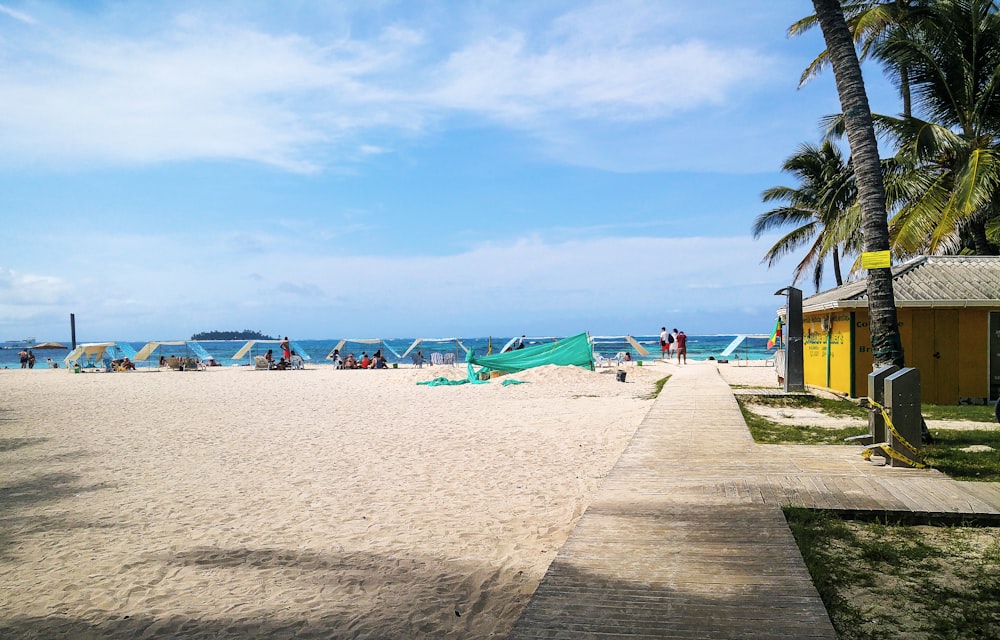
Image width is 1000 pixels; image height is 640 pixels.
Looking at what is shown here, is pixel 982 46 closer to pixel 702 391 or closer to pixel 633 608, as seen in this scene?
pixel 702 391

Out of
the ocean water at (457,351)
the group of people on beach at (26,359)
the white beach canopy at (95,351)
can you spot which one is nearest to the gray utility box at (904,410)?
the ocean water at (457,351)

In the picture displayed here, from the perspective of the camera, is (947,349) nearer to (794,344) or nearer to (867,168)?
(794,344)

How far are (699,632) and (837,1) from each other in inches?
321

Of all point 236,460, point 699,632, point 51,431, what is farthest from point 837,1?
point 51,431

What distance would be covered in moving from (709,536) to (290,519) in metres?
3.64

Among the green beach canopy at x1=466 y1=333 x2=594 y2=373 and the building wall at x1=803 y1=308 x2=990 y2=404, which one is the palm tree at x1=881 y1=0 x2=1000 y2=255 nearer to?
the building wall at x1=803 y1=308 x2=990 y2=404

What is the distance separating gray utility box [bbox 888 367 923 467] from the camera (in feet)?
20.7

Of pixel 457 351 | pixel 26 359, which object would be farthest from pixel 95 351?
pixel 457 351

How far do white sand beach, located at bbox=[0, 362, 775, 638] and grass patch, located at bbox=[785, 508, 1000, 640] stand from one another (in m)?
1.75

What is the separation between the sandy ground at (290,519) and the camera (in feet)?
13.2

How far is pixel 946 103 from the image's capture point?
1585 centimetres

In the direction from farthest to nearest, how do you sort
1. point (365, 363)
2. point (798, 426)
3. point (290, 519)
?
point (365, 363) → point (798, 426) → point (290, 519)

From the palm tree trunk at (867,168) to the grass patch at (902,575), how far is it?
3.82 meters

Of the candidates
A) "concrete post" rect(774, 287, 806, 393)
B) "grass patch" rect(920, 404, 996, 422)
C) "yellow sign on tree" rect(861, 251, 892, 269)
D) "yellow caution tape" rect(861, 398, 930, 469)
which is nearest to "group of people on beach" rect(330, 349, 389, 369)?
"concrete post" rect(774, 287, 806, 393)
